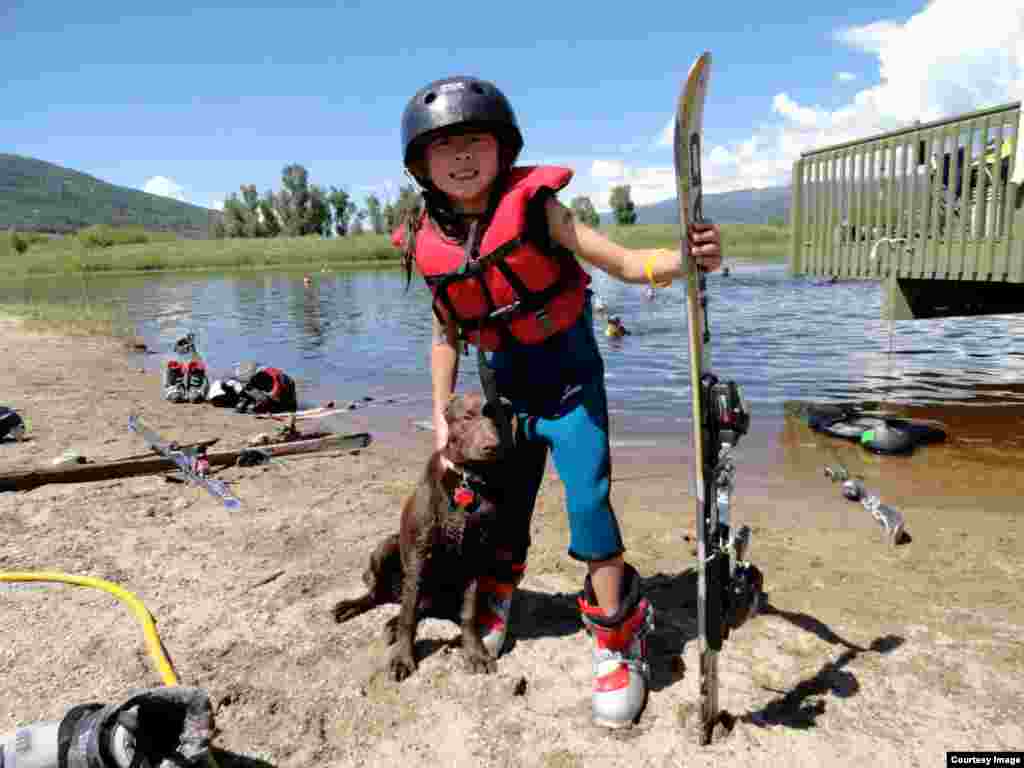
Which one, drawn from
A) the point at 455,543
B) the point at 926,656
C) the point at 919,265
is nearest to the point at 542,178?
the point at 455,543

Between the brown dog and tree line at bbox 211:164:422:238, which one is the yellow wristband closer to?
the brown dog

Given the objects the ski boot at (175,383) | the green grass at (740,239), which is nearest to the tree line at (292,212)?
the green grass at (740,239)

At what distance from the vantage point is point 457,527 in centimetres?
329

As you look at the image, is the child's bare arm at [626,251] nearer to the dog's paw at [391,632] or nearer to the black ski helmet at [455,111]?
the black ski helmet at [455,111]

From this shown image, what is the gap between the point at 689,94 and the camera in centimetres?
227

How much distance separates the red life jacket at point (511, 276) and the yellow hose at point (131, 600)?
6.69 ft

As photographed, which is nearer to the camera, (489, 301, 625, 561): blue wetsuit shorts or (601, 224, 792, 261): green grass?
(489, 301, 625, 561): blue wetsuit shorts

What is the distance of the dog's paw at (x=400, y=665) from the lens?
3244 millimetres

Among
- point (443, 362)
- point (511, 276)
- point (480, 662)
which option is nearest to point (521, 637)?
point (480, 662)

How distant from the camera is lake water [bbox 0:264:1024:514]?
878 cm

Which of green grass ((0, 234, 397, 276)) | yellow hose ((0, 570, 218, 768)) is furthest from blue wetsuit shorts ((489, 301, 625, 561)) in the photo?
green grass ((0, 234, 397, 276))

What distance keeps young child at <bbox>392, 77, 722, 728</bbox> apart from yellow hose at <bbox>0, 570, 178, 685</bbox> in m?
1.85

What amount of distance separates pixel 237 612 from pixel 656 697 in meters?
2.24

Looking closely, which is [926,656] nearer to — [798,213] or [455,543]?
[455,543]
